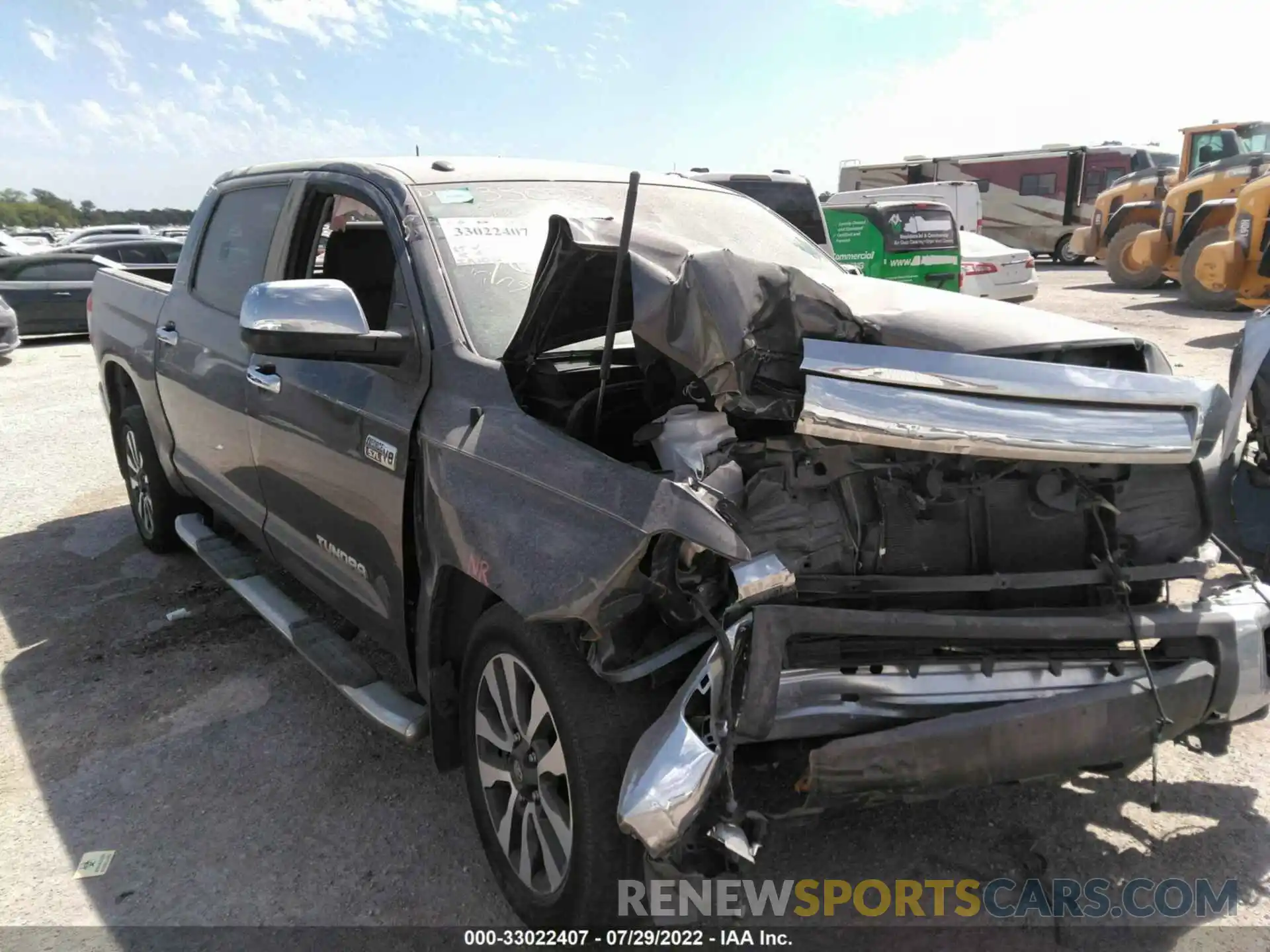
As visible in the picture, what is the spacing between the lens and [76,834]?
3014mm

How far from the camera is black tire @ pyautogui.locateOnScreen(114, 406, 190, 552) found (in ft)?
16.9

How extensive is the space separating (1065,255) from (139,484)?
26.3 m

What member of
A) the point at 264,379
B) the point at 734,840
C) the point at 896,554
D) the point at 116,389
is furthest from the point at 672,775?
the point at 116,389

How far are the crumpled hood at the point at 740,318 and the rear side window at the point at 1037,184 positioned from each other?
26646 millimetres

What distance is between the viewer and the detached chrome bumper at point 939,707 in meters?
1.91

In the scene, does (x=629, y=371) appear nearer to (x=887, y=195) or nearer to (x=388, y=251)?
(x=388, y=251)

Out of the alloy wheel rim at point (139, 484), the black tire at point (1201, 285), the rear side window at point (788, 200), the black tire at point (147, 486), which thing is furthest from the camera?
the black tire at point (1201, 285)

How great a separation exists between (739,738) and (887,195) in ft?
54.1

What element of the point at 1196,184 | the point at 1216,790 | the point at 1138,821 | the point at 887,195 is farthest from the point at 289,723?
the point at 1196,184

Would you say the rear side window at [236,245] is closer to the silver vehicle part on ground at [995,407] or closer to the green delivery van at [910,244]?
the silver vehicle part on ground at [995,407]

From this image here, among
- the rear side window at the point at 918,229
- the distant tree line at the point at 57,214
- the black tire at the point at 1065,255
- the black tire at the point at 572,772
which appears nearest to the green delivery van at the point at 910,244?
the rear side window at the point at 918,229

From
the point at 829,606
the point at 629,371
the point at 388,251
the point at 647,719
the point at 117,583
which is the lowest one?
the point at 117,583

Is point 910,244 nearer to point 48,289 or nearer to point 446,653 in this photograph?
point 446,653

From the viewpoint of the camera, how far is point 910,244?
11.9m
